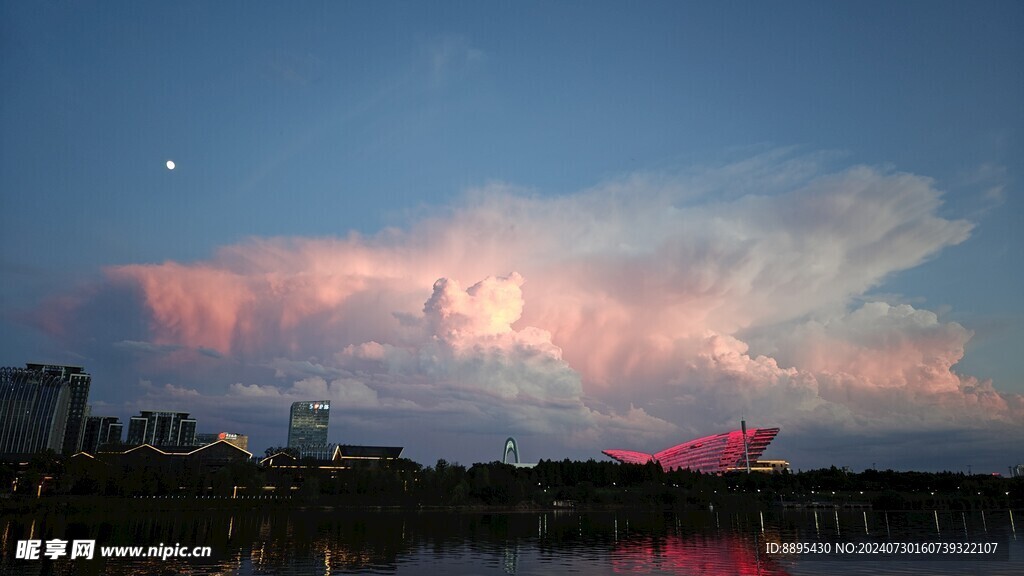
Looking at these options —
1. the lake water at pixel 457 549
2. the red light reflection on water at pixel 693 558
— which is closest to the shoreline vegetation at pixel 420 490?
the lake water at pixel 457 549

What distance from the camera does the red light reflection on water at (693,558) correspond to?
4519 cm

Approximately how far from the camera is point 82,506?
108000 mm

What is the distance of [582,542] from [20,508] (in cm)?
8705

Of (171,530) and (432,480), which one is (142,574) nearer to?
(171,530)

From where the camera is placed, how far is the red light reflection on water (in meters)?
45.2

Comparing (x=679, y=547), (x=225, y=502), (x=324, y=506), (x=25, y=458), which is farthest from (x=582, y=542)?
(x=25, y=458)

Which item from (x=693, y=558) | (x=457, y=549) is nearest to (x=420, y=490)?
(x=457, y=549)

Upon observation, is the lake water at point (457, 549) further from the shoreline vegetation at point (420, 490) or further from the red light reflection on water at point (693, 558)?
the shoreline vegetation at point (420, 490)

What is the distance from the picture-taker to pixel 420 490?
149625 mm

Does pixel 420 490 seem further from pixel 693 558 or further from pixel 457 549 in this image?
pixel 693 558

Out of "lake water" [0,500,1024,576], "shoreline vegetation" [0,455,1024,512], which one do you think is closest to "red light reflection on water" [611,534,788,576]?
"lake water" [0,500,1024,576]

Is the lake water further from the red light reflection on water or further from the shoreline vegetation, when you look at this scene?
the shoreline vegetation

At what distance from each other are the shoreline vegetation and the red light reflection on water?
83.0m

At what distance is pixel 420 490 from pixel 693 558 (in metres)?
106
